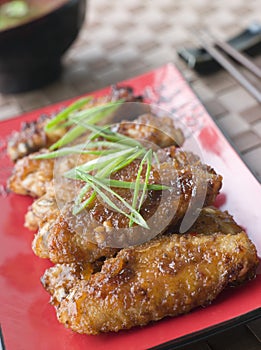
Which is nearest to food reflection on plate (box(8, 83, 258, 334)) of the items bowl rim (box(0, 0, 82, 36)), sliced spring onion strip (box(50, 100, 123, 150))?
sliced spring onion strip (box(50, 100, 123, 150))

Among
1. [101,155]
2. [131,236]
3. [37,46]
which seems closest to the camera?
[131,236]

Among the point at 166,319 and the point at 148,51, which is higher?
the point at 148,51

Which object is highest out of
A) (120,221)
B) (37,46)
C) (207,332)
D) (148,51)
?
(37,46)

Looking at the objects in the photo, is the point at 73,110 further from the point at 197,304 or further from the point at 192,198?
the point at 197,304

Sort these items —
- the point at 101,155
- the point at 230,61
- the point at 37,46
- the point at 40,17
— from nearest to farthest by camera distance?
the point at 101,155, the point at 40,17, the point at 37,46, the point at 230,61

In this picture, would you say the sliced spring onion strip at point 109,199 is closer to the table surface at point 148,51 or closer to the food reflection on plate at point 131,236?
the food reflection on plate at point 131,236

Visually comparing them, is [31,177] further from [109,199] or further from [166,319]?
[166,319]

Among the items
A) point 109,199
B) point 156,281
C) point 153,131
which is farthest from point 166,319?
point 153,131

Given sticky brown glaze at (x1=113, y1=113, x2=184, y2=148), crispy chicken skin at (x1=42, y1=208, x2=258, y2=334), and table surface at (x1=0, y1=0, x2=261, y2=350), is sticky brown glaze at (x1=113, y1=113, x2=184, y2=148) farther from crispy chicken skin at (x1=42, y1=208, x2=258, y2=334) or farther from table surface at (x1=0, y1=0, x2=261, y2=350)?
crispy chicken skin at (x1=42, y1=208, x2=258, y2=334)
